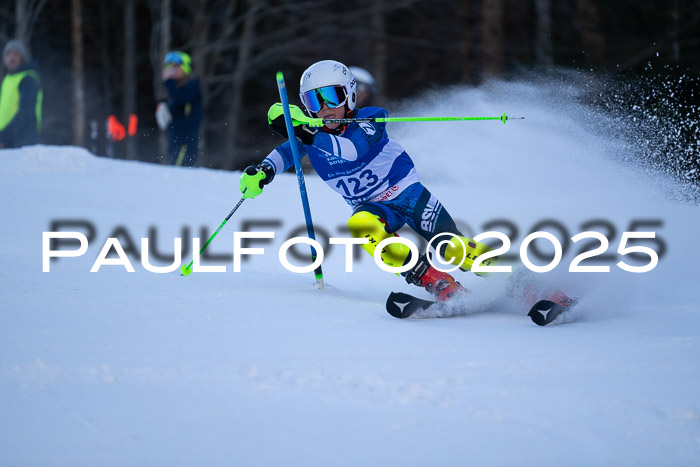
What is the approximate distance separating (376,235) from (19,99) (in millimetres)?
6719

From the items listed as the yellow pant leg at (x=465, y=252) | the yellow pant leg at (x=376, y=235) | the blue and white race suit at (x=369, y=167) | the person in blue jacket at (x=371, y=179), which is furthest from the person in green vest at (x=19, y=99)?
the yellow pant leg at (x=465, y=252)

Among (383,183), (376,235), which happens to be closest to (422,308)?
(376,235)

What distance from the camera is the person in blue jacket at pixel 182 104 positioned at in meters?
9.88

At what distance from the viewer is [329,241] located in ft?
24.8

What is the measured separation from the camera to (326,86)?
15.8ft

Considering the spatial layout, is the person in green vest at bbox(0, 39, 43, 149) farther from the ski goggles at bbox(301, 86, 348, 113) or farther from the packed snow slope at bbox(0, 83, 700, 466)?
the ski goggles at bbox(301, 86, 348, 113)

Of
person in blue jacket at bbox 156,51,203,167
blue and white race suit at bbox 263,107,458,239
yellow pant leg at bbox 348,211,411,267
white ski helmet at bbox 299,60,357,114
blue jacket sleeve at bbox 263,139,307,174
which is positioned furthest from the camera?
person in blue jacket at bbox 156,51,203,167

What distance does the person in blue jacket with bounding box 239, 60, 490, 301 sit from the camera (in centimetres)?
471

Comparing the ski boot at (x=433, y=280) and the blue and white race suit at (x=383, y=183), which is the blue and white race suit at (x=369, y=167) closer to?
the blue and white race suit at (x=383, y=183)

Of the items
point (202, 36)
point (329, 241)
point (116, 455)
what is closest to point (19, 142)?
point (329, 241)

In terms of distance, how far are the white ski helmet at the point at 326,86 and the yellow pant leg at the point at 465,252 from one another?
3.41ft

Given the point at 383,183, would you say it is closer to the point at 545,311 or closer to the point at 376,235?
the point at 376,235

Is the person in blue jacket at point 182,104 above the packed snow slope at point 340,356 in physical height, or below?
above

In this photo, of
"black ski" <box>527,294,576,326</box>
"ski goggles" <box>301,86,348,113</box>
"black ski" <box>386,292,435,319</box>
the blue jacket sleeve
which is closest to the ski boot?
"black ski" <box>386,292,435,319</box>
